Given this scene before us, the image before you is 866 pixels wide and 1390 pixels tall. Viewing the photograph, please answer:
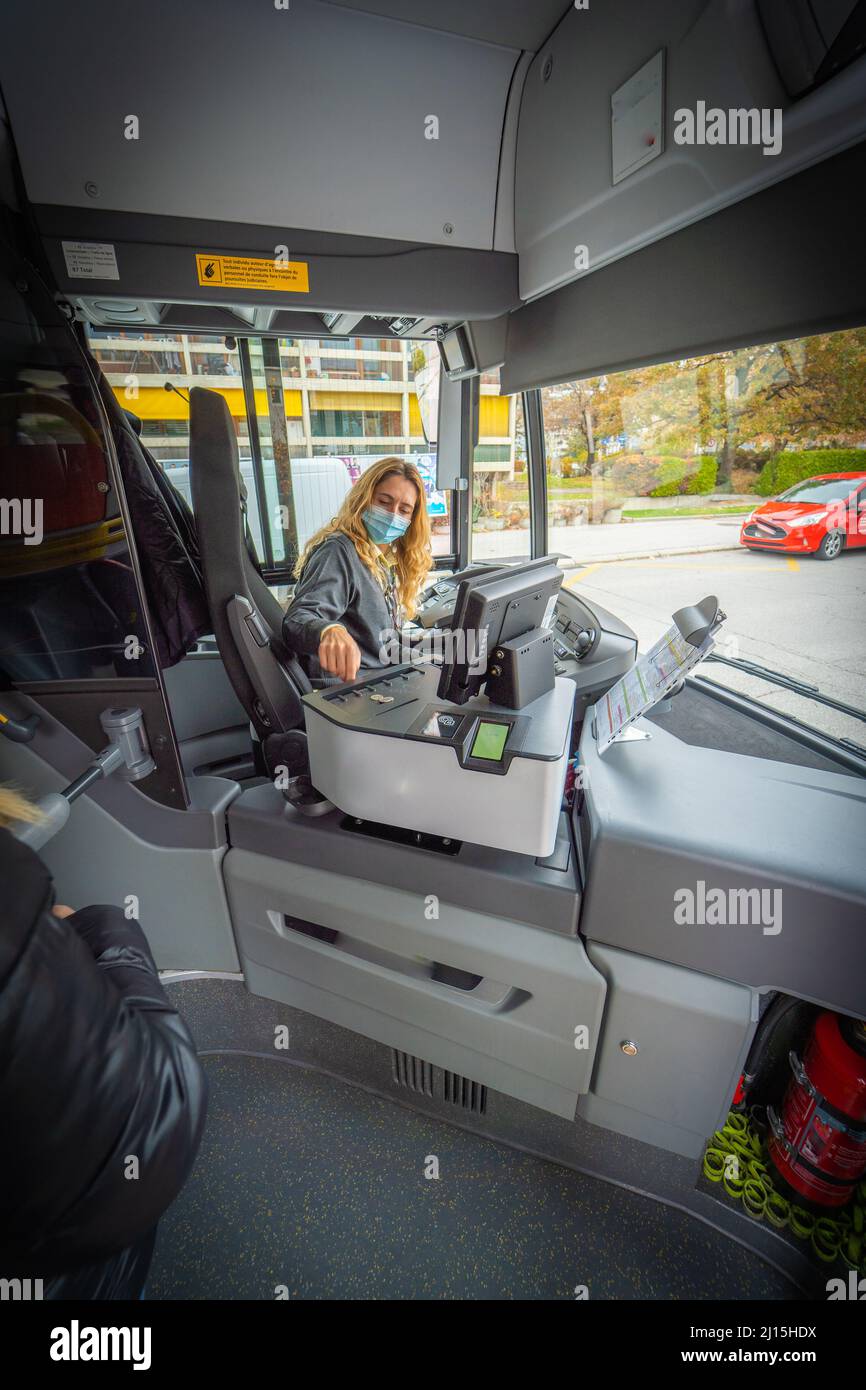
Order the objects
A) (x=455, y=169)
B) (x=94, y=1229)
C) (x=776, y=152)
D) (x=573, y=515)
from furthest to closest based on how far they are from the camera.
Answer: (x=573, y=515) → (x=455, y=169) → (x=776, y=152) → (x=94, y=1229)

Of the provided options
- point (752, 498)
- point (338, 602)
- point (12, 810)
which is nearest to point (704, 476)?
point (752, 498)

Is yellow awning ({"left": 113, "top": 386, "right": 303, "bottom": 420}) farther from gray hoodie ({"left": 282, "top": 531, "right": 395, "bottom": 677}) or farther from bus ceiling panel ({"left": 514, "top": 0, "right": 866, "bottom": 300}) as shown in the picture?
bus ceiling panel ({"left": 514, "top": 0, "right": 866, "bottom": 300})

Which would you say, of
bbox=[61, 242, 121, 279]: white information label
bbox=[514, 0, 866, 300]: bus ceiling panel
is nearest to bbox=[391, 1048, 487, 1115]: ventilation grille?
bbox=[514, 0, 866, 300]: bus ceiling panel

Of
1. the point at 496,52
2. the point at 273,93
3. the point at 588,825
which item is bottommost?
the point at 588,825

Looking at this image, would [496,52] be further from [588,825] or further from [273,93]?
[588,825]

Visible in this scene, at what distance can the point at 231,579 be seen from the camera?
5.41 feet

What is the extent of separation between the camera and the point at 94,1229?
0.72 metres

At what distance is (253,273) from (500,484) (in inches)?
67.4

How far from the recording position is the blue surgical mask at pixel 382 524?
2.12 metres

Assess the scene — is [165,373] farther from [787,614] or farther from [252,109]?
[787,614]

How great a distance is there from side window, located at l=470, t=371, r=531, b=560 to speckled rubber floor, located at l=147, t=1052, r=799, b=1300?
271cm

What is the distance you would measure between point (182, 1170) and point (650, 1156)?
119cm
